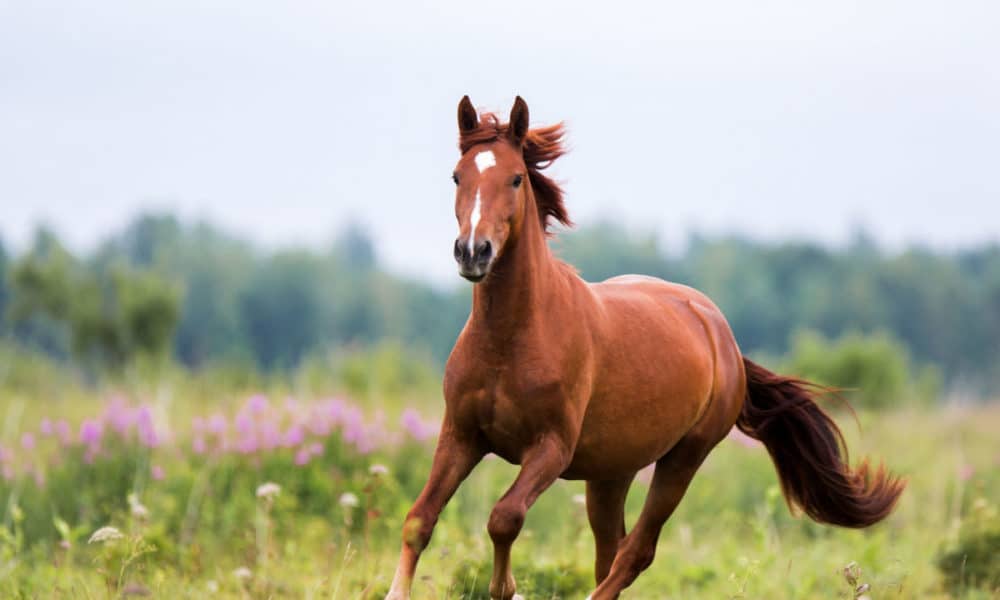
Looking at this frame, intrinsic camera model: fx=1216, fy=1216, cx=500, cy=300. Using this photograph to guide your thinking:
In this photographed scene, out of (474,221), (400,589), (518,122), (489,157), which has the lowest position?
(400,589)

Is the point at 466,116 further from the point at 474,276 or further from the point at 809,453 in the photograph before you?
the point at 809,453

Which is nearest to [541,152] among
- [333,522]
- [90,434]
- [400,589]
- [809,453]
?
[400,589]

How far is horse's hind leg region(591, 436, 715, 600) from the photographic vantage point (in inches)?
210

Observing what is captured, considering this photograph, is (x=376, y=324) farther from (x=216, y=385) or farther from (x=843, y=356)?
(x=216, y=385)

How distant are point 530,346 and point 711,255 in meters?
88.1

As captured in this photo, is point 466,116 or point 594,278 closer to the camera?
point 466,116

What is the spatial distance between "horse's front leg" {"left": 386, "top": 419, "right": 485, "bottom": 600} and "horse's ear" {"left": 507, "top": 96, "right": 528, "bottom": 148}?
110 centimetres

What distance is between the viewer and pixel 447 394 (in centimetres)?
458

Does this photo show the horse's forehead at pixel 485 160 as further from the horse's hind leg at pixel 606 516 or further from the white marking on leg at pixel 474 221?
the horse's hind leg at pixel 606 516

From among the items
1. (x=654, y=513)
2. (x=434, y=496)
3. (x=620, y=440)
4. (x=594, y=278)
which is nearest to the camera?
(x=434, y=496)

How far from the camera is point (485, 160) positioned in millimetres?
4363

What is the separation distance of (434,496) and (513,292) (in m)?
0.81

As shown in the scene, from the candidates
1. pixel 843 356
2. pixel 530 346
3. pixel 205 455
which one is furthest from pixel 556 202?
pixel 843 356

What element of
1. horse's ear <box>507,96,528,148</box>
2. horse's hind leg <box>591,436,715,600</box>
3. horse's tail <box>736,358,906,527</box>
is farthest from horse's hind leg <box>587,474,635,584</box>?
horse's ear <box>507,96,528,148</box>
